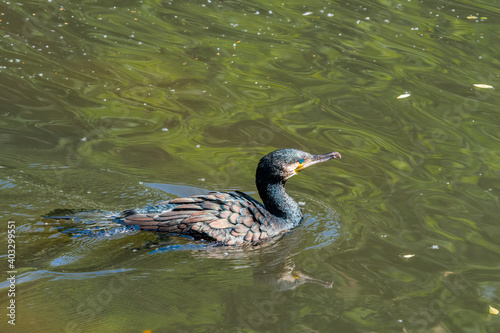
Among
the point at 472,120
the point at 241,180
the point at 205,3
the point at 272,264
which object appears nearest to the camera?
the point at 272,264

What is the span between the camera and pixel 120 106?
977 cm

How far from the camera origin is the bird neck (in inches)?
283

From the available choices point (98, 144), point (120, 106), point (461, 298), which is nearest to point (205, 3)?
point (120, 106)

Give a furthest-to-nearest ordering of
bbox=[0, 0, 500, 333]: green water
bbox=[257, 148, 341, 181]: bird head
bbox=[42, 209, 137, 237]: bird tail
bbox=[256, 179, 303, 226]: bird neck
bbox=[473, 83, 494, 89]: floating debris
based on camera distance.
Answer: bbox=[473, 83, 494, 89]: floating debris < bbox=[256, 179, 303, 226]: bird neck < bbox=[257, 148, 341, 181]: bird head < bbox=[42, 209, 137, 237]: bird tail < bbox=[0, 0, 500, 333]: green water

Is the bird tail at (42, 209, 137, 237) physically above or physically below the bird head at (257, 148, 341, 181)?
below

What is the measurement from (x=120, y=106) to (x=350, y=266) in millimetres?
5153

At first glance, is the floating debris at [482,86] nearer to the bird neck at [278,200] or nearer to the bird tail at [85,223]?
the bird neck at [278,200]

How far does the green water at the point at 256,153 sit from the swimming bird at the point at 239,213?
0.57 ft

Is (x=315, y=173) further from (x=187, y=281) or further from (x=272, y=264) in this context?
(x=187, y=281)

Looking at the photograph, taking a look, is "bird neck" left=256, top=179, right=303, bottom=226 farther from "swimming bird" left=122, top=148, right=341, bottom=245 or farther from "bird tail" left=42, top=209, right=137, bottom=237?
"bird tail" left=42, top=209, right=137, bottom=237

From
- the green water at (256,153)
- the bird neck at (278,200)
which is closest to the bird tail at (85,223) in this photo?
the green water at (256,153)

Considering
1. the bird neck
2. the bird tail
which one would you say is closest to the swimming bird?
the bird neck

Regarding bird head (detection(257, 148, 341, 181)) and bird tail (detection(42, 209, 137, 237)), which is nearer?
bird tail (detection(42, 209, 137, 237))

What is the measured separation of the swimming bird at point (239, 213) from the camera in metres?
6.73
